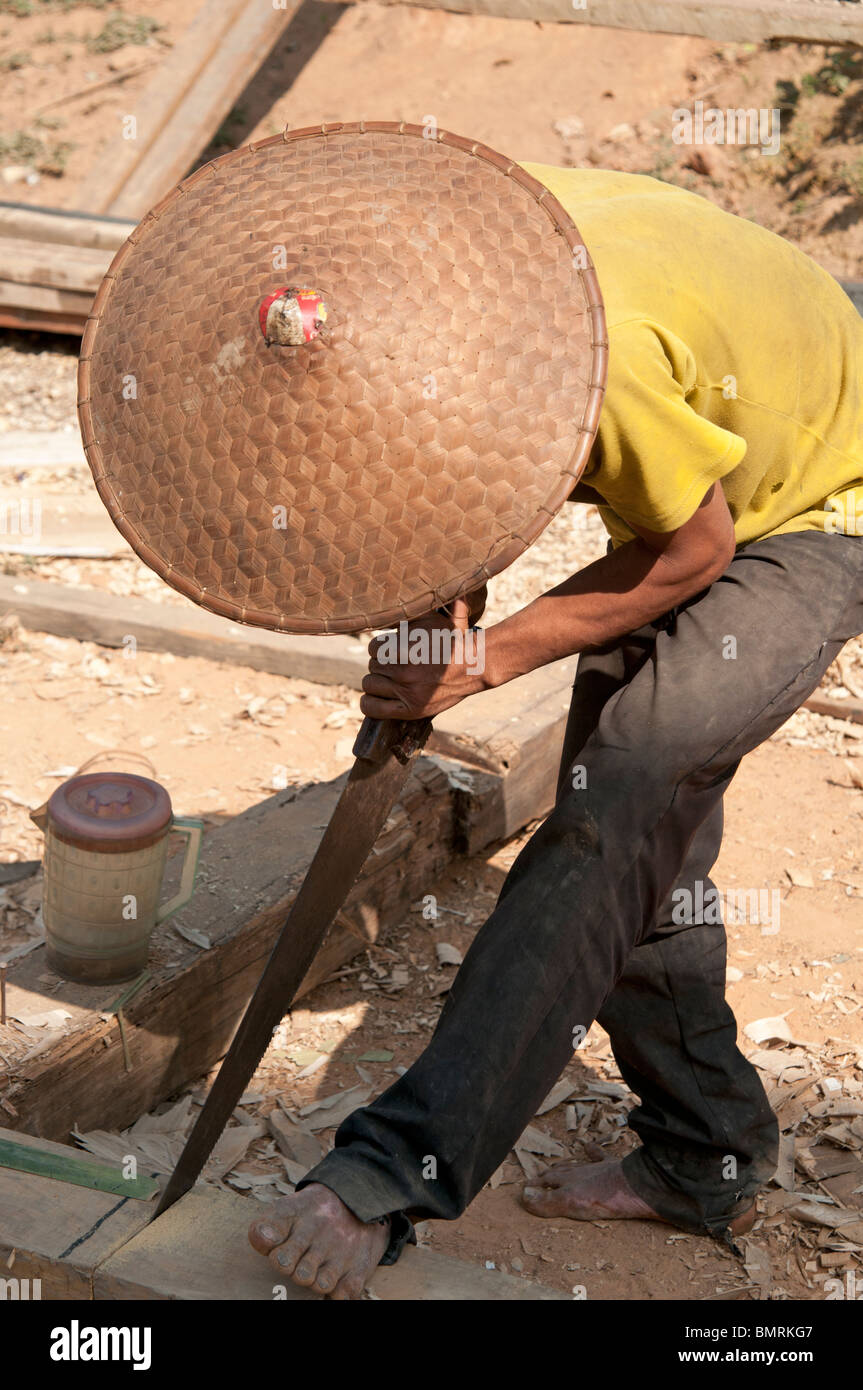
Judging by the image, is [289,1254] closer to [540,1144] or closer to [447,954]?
[540,1144]

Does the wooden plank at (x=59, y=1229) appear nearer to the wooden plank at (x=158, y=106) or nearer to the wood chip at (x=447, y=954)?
the wood chip at (x=447, y=954)

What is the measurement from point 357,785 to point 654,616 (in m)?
0.54

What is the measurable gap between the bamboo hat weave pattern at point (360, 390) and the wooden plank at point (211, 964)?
1066mm

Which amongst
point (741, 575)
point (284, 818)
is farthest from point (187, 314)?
point (284, 818)

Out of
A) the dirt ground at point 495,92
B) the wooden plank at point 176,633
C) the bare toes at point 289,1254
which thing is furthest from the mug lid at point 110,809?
the dirt ground at point 495,92

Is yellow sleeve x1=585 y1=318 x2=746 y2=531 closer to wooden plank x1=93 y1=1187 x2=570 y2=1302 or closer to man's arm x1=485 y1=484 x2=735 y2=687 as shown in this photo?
man's arm x1=485 y1=484 x2=735 y2=687

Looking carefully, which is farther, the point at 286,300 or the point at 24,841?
the point at 24,841

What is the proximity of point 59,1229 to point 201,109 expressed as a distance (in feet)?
25.4

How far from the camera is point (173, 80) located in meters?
8.56

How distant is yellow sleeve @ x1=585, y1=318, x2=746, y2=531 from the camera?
5.94ft

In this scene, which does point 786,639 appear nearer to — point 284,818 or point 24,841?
point 284,818

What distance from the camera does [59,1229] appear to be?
82.1 inches

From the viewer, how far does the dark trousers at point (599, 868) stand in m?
2.00

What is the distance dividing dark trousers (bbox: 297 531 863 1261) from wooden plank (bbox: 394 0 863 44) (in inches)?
159
